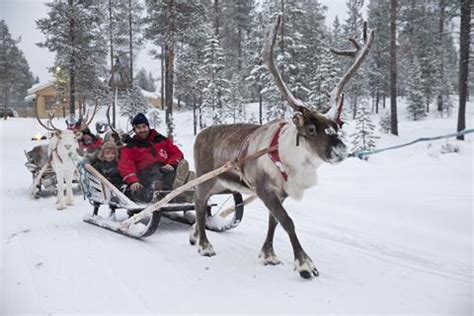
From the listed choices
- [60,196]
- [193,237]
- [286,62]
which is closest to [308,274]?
[193,237]

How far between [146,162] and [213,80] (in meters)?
25.8

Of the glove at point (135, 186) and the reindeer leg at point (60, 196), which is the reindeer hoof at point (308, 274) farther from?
the reindeer leg at point (60, 196)

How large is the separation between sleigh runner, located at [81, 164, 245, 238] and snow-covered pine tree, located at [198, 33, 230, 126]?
23547 mm

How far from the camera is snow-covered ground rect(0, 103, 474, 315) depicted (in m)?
3.78

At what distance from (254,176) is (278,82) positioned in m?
1.04

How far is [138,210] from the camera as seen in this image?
19.9 feet

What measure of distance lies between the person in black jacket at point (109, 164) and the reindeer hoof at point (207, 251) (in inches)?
89.5

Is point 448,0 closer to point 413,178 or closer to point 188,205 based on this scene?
point 413,178

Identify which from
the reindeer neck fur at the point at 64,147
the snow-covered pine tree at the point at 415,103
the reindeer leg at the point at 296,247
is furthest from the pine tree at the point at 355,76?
the reindeer leg at the point at 296,247

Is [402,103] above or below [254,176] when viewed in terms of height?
above

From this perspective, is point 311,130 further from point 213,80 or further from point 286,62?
point 213,80

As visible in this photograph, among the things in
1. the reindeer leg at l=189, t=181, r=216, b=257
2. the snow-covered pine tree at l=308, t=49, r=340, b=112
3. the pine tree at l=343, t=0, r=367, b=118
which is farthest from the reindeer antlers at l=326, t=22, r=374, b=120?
the pine tree at l=343, t=0, r=367, b=118

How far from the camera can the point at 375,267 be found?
4645 mm

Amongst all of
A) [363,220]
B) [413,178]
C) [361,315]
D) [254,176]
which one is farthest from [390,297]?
[413,178]
